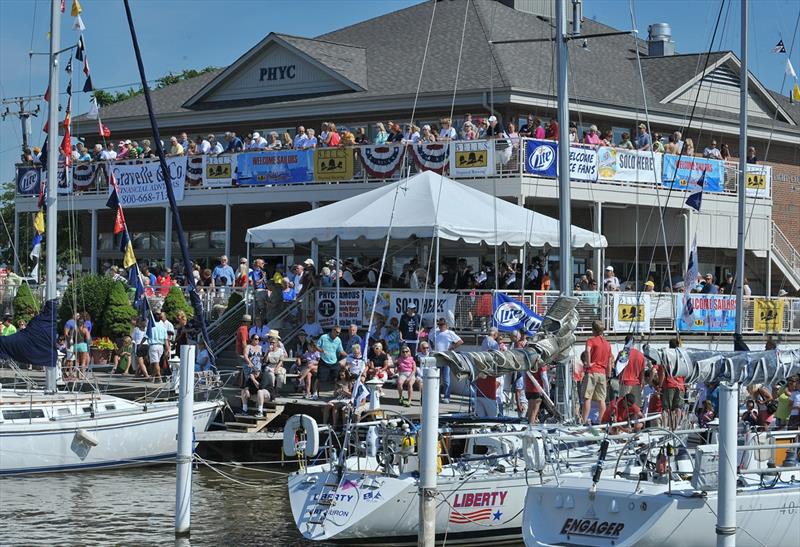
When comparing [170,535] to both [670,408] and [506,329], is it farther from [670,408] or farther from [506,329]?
[506,329]

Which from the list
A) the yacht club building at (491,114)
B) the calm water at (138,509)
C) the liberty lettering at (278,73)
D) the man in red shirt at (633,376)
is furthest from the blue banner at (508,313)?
the liberty lettering at (278,73)

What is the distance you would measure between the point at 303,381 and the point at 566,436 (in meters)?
8.96

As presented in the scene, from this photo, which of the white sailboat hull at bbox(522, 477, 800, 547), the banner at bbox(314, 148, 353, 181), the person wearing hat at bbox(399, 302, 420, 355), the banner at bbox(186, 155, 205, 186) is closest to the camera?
the white sailboat hull at bbox(522, 477, 800, 547)

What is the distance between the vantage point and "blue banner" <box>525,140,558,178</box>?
30.5 meters

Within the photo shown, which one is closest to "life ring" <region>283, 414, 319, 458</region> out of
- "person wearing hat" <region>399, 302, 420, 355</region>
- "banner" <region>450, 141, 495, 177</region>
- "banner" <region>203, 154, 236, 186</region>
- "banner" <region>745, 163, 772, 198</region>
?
"person wearing hat" <region>399, 302, 420, 355</region>

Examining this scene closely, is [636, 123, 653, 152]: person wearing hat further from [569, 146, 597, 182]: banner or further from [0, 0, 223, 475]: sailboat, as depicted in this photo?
[0, 0, 223, 475]: sailboat

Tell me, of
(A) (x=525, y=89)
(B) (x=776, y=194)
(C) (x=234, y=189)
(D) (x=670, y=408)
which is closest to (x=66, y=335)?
(C) (x=234, y=189)

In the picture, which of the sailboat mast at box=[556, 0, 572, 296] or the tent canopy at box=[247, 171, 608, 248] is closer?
the sailboat mast at box=[556, 0, 572, 296]

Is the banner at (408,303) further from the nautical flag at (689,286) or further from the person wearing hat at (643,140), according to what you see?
the person wearing hat at (643,140)

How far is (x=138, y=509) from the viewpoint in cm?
1953

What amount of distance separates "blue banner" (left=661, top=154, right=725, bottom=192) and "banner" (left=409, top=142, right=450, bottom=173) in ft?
18.7

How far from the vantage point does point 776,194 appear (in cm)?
4119

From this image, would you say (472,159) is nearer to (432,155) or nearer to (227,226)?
(432,155)

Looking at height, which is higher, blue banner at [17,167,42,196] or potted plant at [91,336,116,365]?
blue banner at [17,167,42,196]
